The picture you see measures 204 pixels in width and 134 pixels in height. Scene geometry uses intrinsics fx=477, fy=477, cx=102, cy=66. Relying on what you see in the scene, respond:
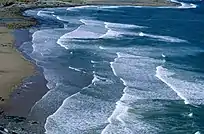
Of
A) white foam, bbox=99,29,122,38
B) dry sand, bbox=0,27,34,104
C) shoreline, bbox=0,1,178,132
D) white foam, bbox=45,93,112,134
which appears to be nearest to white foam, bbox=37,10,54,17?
shoreline, bbox=0,1,178,132

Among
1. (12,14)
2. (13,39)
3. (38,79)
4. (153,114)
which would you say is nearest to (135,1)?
(12,14)

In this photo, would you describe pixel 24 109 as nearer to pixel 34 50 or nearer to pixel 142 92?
pixel 142 92

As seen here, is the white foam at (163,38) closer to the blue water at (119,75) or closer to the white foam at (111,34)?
the blue water at (119,75)

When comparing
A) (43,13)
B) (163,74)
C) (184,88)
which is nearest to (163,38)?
(163,74)

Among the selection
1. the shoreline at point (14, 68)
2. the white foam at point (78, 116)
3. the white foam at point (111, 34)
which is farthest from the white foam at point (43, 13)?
the white foam at point (78, 116)

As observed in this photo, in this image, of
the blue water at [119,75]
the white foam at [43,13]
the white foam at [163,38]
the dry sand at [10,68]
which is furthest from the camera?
the white foam at [43,13]

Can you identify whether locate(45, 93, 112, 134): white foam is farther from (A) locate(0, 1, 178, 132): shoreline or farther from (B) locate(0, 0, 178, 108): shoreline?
(B) locate(0, 0, 178, 108): shoreline
